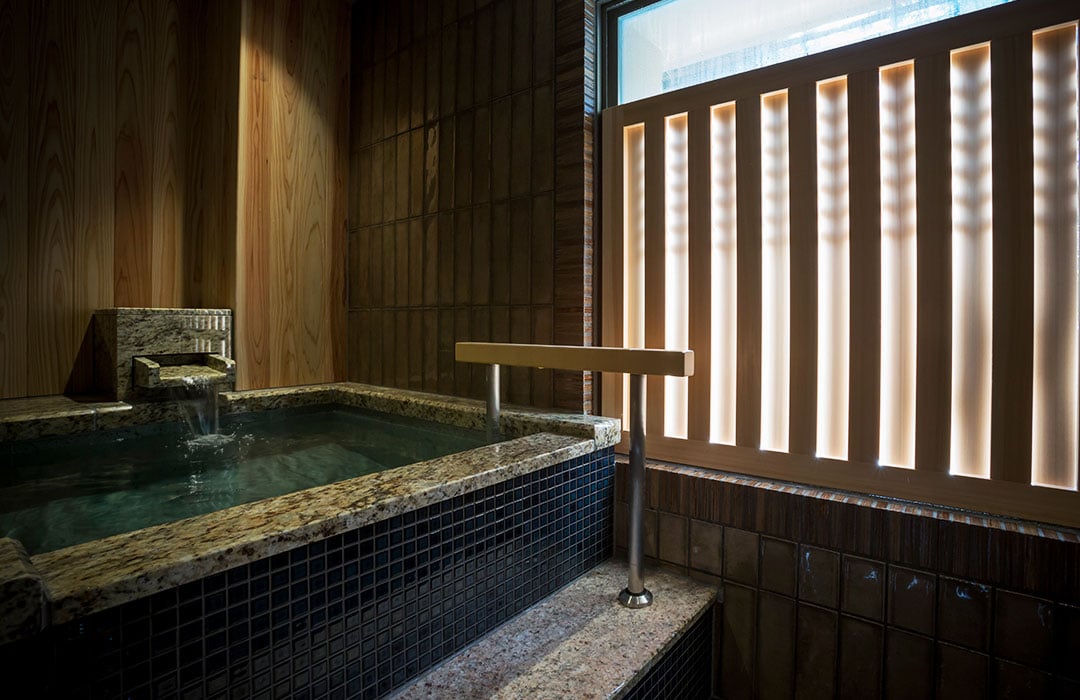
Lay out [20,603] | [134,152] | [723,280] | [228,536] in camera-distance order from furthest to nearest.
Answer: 1. [134,152]
2. [723,280]
3. [228,536]
4. [20,603]

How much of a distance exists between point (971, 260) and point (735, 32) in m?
1.08

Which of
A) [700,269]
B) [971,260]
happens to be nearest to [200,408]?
[700,269]

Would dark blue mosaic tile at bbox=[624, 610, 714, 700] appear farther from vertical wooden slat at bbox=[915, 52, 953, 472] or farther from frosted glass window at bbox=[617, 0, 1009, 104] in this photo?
frosted glass window at bbox=[617, 0, 1009, 104]

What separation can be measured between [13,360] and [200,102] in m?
1.58

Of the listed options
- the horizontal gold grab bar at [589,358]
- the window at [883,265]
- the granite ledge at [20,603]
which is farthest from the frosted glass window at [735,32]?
the granite ledge at [20,603]

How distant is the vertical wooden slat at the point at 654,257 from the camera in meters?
1.98

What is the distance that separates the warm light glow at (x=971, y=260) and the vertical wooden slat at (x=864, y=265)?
0.18 meters

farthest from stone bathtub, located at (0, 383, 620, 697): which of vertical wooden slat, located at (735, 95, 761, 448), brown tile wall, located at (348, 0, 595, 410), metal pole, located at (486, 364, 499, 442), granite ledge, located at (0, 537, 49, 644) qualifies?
brown tile wall, located at (348, 0, 595, 410)

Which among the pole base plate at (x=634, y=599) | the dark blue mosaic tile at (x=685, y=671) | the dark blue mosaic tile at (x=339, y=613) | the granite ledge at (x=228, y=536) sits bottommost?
the dark blue mosaic tile at (x=685, y=671)

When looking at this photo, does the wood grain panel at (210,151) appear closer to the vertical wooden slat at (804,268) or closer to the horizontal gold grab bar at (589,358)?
the horizontal gold grab bar at (589,358)

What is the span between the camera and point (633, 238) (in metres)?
2.09

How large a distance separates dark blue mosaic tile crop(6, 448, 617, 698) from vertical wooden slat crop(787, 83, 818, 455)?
0.77 m

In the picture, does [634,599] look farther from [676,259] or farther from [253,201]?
[253,201]

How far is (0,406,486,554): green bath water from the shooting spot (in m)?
1.53
